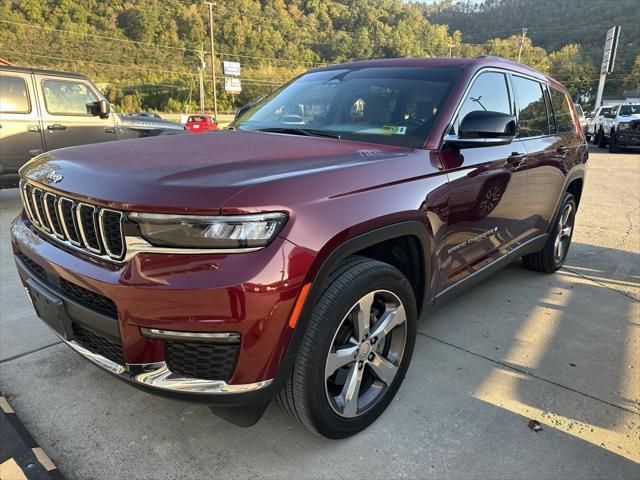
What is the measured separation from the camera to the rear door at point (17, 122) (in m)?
6.86

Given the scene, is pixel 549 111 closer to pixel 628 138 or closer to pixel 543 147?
pixel 543 147

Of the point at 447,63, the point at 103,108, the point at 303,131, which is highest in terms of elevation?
the point at 447,63

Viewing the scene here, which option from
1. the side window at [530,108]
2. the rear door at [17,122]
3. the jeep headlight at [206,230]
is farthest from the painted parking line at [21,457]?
the rear door at [17,122]

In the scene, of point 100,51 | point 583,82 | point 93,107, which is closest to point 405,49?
point 583,82

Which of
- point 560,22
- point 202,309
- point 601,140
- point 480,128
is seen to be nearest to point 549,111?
point 480,128

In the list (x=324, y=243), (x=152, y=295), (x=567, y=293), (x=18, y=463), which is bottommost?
(x=567, y=293)

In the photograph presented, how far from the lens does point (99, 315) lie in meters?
1.77

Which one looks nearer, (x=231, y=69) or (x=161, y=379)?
(x=161, y=379)

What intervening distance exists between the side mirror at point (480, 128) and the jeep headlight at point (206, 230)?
4.59 ft

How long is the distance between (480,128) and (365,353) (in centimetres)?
134

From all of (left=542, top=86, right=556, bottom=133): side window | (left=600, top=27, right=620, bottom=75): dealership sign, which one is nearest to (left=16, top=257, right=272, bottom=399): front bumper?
(left=542, top=86, right=556, bottom=133): side window

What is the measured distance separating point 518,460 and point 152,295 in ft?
Result: 5.83

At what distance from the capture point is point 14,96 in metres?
6.95

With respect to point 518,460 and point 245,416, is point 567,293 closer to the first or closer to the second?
point 518,460
